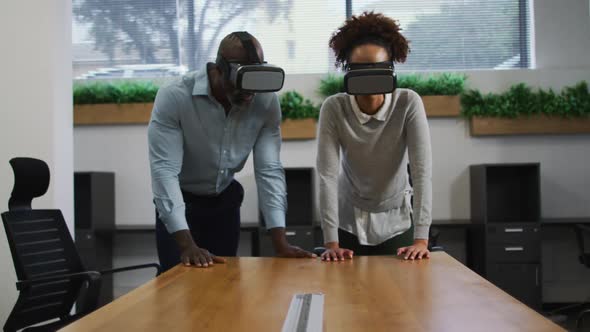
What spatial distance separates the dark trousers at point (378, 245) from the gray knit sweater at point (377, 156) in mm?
121

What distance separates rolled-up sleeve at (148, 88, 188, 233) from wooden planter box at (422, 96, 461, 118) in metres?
3.34

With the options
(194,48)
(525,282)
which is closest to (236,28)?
(194,48)

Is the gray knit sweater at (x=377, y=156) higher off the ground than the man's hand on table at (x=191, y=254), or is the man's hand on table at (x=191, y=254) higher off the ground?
the gray knit sweater at (x=377, y=156)

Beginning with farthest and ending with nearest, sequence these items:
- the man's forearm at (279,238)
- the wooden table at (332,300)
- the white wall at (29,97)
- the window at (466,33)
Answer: the window at (466,33), the white wall at (29,97), the man's forearm at (279,238), the wooden table at (332,300)

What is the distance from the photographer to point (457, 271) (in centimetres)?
182

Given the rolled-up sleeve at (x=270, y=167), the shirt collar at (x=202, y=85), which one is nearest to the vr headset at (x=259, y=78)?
the shirt collar at (x=202, y=85)

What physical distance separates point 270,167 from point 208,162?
0.24m

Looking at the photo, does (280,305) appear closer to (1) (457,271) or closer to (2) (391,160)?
(1) (457,271)

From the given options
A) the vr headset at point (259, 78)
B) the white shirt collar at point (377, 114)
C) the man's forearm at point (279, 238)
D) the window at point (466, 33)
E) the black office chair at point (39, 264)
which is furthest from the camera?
the window at point (466, 33)

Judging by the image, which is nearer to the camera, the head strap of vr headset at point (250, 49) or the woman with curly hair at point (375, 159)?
the head strap of vr headset at point (250, 49)

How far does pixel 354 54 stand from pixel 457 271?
0.77 meters

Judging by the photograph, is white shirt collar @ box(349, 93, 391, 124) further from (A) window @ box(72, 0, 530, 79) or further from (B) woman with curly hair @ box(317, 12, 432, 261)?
(A) window @ box(72, 0, 530, 79)

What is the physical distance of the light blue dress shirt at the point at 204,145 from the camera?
83.7 inches

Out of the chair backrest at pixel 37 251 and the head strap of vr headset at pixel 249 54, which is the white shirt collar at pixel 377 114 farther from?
the chair backrest at pixel 37 251
